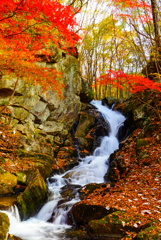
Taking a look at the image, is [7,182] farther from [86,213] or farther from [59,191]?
[86,213]

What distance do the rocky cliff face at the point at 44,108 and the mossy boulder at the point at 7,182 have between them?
7.52 ft

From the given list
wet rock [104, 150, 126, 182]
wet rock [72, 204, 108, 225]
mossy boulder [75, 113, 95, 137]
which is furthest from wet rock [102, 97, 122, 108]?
wet rock [72, 204, 108, 225]

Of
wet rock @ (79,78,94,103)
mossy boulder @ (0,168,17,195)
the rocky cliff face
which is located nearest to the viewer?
mossy boulder @ (0,168,17,195)

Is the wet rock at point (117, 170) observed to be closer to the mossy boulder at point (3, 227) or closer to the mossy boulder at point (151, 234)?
the mossy boulder at point (151, 234)

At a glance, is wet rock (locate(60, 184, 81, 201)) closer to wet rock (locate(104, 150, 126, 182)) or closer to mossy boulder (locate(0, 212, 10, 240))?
wet rock (locate(104, 150, 126, 182))

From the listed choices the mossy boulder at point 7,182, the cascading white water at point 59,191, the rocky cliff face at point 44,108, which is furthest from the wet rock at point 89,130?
the mossy boulder at point 7,182

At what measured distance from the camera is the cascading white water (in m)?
5.37

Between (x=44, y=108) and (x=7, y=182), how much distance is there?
5608 mm

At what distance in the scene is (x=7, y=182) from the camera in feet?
21.5

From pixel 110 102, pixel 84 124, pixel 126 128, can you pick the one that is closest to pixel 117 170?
pixel 126 128

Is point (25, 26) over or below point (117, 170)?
over

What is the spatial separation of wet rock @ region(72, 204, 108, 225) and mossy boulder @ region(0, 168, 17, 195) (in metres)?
2.53

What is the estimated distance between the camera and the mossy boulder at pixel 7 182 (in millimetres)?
6398

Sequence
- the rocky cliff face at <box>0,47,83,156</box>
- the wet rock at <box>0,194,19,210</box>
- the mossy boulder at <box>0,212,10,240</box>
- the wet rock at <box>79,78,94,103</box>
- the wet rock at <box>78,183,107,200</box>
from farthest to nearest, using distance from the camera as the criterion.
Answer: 1. the wet rock at <box>79,78,94,103</box>
2. the rocky cliff face at <box>0,47,83,156</box>
3. the wet rock at <box>78,183,107,200</box>
4. the wet rock at <box>0,194,19,210</box>
5. the mossy boulder at <box>0,212,10,240</box>
